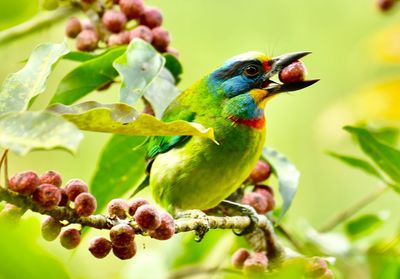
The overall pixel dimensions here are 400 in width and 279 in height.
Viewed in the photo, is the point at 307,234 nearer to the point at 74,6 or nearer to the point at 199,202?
the point at 199,202

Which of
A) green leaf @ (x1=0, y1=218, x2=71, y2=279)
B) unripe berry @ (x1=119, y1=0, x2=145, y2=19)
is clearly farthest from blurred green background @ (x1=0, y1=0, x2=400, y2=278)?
green leaf @ (x1=0, y1=218, x2=71, y2=279)

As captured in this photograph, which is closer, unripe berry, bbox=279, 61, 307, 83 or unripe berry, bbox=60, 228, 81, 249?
unripe berry, bbox=60, 228, 81, 249

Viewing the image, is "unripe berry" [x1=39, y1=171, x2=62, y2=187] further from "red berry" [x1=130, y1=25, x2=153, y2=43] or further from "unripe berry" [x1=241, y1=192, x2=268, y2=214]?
"red berry" [x1=130, y1=25, x2=153, y2=43]

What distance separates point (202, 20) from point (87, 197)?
225 inches

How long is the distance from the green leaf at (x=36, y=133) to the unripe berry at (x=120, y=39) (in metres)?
1.47

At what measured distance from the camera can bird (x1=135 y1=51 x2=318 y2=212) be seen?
2590mm

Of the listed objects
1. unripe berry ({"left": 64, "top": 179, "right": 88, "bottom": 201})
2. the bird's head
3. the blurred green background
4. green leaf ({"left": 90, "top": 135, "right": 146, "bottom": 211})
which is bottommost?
the blurred green background

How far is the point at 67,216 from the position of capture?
149cm

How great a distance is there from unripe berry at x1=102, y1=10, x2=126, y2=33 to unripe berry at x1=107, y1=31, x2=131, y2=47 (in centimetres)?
2

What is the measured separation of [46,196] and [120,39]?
143 centimetres

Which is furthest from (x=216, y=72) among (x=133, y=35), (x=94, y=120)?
(x=94, y=120)

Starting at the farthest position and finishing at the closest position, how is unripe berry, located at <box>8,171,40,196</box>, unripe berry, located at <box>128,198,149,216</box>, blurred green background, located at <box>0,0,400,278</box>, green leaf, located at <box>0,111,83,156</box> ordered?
blurred green background, located at <box>0,0,400,278</box> → unripe berry, located at <box>128,198,149,216</box> → unripe berry, located at <box>8,171,40,196</box> → green leaf, located at <box>0,111,83,156</box>

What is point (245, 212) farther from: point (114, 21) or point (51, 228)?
point (51, 228)

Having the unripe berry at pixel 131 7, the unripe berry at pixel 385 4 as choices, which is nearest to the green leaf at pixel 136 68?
the unripe berry at pixel 131 7
